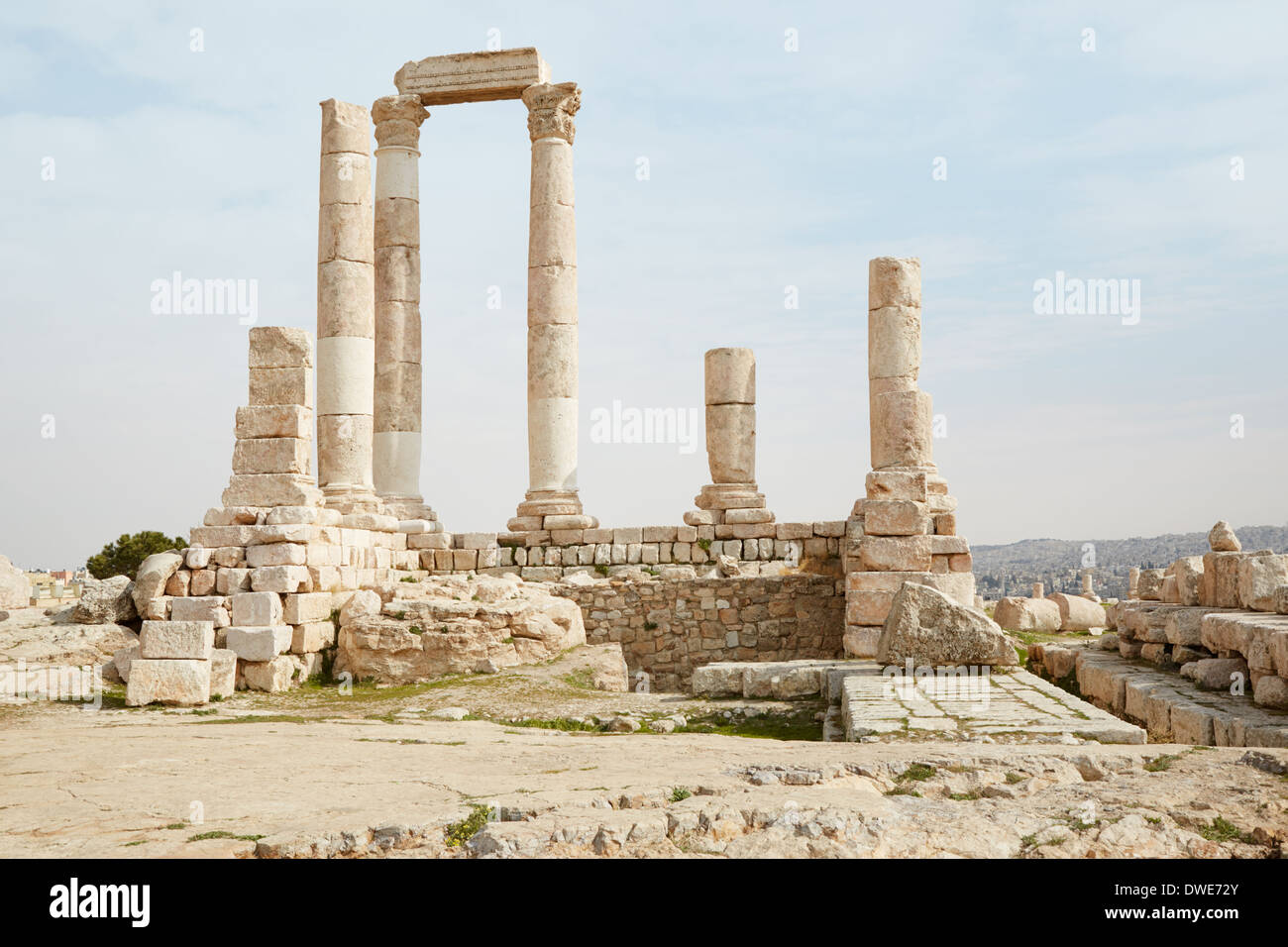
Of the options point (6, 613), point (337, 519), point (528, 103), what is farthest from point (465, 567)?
point (528, 103)

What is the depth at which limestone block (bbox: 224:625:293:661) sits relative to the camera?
12.6 m

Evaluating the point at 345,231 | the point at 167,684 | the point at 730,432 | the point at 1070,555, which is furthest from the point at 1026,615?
the point at 1070,555

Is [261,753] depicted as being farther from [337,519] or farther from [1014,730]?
[337,519]

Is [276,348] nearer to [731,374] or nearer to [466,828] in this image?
[731,374]

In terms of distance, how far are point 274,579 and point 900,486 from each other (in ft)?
28.4

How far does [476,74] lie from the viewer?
65.7 ft

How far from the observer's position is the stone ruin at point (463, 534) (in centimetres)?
1340

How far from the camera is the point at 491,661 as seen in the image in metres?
13.4

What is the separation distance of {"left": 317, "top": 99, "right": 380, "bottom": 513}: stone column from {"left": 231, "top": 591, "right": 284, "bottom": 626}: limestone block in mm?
5051

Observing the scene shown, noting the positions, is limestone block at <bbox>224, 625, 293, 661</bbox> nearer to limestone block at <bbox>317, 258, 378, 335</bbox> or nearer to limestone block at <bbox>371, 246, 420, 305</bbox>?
limestone block at <bbox>317, 258, 378, 335</bbox>

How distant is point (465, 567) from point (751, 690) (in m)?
8.26

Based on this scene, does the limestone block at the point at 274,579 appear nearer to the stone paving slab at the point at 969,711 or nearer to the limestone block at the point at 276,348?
the limestone block at the point at 276,348

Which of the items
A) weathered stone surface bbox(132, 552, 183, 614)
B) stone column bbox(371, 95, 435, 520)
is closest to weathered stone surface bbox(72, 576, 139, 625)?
weathered stone surface bbox(132, 552, 183, 614)
